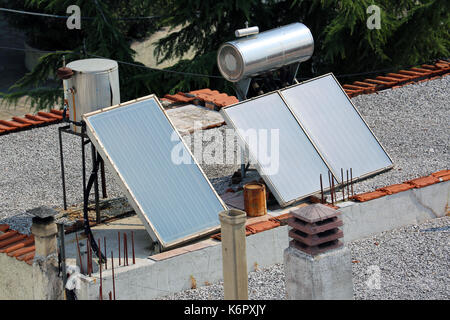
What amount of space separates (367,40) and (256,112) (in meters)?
11.3

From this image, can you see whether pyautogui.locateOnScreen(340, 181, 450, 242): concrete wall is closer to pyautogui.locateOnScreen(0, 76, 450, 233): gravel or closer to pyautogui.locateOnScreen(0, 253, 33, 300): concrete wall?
pyautogui.locateOnScreen(0, 76, 450, 233): gravel

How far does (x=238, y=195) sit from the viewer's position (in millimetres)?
12570

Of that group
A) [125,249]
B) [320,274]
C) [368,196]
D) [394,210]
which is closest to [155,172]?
[125,249]

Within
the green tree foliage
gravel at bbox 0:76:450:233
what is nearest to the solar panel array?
gravel at bbox 0:76:450:233

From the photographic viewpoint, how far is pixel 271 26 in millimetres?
24516

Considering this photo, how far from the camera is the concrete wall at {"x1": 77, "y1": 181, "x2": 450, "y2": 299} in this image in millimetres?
10281

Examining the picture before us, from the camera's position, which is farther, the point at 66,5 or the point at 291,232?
the point at 66,5

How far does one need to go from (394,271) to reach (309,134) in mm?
2379

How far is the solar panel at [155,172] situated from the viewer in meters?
10.7

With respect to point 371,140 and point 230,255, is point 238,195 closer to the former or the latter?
point 371,140

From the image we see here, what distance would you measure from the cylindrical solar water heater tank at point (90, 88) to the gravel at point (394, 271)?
2.61 metres

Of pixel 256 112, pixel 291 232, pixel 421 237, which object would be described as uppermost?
pixel 256 112

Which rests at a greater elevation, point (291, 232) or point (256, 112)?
point (256, 112)

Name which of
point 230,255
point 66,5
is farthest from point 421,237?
point 66,5
